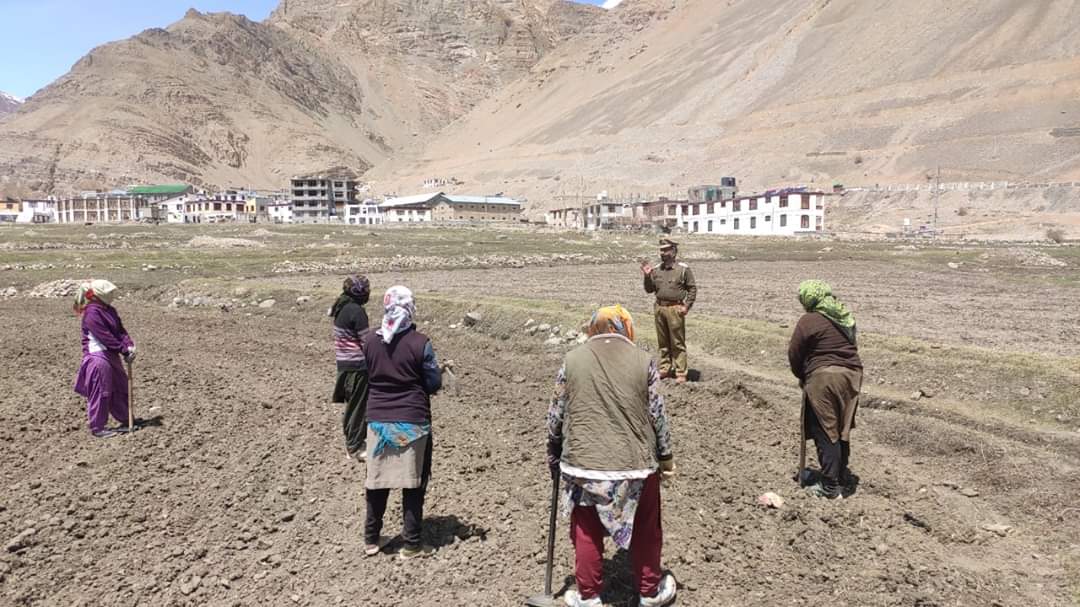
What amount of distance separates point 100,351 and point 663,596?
23.4 feet

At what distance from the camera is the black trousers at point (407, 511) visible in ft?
17.8

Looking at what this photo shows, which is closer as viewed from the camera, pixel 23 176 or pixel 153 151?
pixel 23 176

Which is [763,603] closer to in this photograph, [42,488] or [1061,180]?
[42,488]

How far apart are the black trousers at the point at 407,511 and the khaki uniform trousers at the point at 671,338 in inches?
220

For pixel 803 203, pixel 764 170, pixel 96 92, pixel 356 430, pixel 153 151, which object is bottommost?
pixel 356 430

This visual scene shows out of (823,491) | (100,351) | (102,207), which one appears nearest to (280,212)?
(102,207)

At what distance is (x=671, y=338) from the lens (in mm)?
10547

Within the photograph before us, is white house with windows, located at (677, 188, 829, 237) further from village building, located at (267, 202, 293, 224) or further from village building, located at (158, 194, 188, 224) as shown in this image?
village building, located at (158, 194, 188, 224)

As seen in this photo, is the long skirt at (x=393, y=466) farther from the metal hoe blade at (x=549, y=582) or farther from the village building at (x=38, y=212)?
the village building at (x=38, y=212)

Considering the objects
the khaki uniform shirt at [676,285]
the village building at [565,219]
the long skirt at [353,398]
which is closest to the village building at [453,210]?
the village building at [565,219]

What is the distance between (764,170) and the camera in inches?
4439

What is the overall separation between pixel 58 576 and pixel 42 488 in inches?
75.7

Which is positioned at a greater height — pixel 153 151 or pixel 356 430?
pixel 153 151

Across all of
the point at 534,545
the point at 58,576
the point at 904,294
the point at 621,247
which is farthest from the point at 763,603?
the point at 621,247
